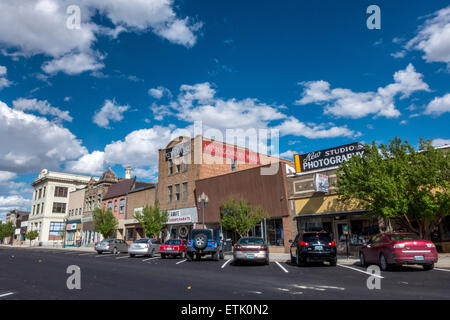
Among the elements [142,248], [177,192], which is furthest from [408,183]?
[177,192]

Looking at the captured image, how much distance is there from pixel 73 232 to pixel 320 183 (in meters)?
48.4

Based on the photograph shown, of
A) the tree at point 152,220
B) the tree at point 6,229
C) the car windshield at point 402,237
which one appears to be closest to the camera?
the car windshield at point 402,237

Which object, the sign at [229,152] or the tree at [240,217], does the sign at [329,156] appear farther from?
the sign at [229,152]

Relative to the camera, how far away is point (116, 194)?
155 feet

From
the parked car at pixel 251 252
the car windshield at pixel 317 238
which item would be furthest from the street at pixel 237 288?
the parked car at pixel 251 252

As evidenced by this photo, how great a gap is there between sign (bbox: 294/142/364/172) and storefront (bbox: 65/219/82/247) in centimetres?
4103

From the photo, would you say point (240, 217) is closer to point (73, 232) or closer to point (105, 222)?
point (105, 222)

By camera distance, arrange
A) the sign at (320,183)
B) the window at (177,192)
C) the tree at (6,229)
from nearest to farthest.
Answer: the sign at (320,183)
the window at (177,192)
the tree at (6,229)

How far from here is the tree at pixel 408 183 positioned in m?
16.0

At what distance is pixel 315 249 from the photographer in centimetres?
1516

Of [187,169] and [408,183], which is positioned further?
[187,169]

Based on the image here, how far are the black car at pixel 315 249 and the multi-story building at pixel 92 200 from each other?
40216 mm

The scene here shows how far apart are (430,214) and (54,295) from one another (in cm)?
1618
